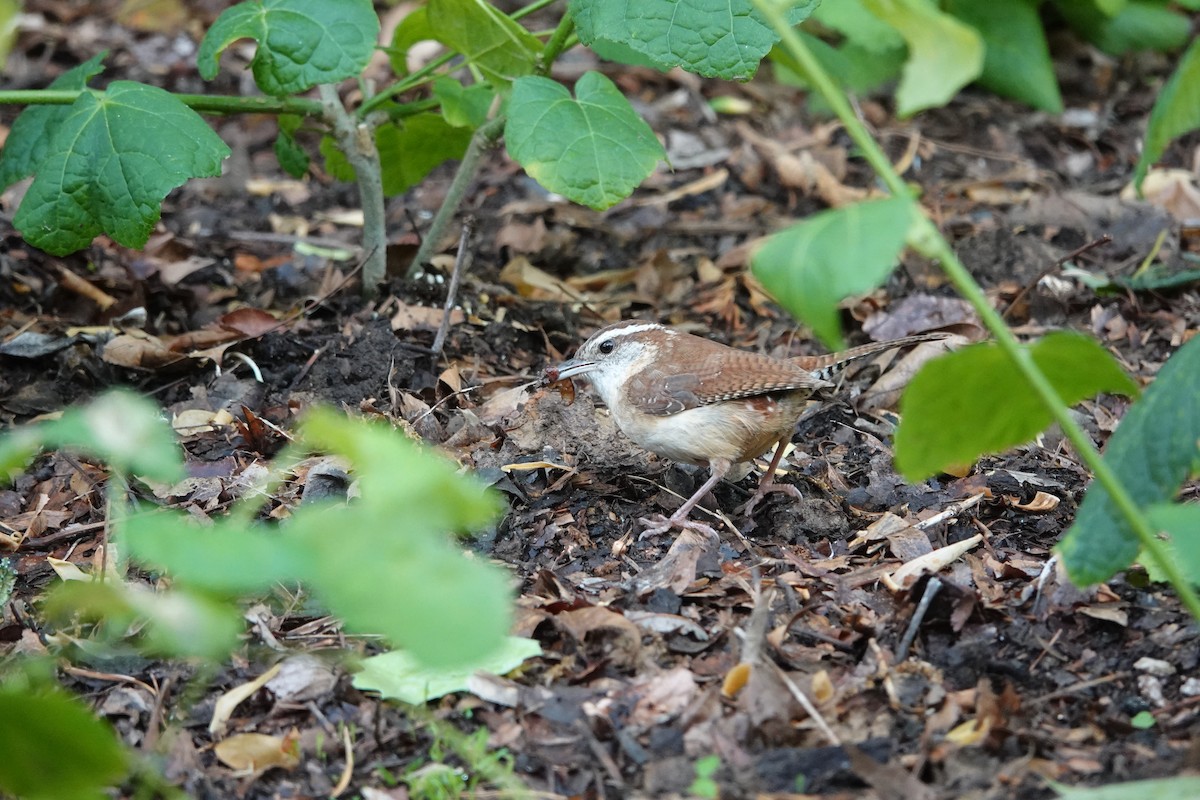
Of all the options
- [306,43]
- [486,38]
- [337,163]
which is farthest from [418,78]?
[337,163]

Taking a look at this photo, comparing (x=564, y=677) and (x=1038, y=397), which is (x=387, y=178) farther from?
(x=1038, y=397)

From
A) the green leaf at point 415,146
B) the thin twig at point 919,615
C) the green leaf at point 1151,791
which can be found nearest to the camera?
the green leaf at point 1151,791

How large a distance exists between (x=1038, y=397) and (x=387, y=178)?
13.8 ft

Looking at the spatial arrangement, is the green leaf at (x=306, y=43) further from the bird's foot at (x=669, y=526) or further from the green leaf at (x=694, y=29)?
the bird's foot at (x=669, y=526)

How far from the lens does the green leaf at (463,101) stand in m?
5.74

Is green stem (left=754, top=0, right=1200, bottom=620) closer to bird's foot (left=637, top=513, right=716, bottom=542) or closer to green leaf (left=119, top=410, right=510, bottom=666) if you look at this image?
green leaf (left=119, top=410, right=510, bottom=666)

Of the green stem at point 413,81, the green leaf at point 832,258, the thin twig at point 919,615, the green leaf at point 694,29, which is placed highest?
the green leaf at point 832,258

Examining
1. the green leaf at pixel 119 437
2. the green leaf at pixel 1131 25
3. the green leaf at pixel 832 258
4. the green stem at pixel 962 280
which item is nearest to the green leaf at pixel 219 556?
the green leaf at pixel 119 437

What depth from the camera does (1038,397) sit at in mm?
3109

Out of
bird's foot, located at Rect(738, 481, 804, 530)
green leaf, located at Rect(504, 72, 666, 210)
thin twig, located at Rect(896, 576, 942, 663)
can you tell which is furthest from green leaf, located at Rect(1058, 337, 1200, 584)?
green leaf, located at Rect(504, 72, 666, 210)

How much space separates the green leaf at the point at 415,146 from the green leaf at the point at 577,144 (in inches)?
45.0

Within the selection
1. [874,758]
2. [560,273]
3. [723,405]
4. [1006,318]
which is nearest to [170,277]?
[560,273]

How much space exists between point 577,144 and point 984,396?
250cm

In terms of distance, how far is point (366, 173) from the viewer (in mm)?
6074
